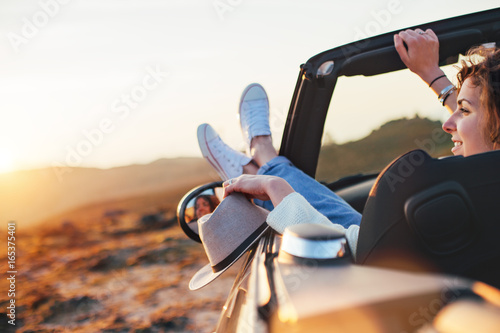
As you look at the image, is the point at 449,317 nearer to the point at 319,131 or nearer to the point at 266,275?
the point at 266,275

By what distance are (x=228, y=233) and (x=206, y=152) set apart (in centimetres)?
168

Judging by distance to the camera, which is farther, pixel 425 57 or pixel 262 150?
pixel 262 150

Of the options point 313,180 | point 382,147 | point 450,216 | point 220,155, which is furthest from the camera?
point 220,155

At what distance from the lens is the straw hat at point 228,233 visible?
171 cm

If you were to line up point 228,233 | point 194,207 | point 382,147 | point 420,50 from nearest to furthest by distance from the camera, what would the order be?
point 228,233
point 420,50
point 194,207
point 382,147

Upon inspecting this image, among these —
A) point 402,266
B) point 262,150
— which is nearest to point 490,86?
point 402,266

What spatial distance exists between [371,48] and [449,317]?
68.2 inches

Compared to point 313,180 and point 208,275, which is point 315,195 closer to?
point 313,180

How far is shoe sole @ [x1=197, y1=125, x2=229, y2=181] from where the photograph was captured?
10.7 ft

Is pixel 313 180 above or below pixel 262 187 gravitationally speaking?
below

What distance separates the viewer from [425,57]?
6.86 feet

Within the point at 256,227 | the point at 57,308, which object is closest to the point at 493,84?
the point at 256,227

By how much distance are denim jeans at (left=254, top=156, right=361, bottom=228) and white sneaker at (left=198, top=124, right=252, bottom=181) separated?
447 mm

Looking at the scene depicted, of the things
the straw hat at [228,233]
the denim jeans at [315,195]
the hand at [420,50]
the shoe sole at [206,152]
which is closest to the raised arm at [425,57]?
the hand at [420,50]
